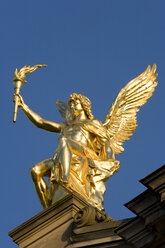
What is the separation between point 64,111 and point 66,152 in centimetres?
308

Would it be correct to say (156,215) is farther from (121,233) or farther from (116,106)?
(116,106)

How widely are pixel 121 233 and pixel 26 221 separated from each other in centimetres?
314

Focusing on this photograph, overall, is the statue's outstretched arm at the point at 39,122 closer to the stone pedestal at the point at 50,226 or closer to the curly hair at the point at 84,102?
the curly hair at the point at 84,102

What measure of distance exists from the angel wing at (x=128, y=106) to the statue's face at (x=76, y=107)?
0.86 metres

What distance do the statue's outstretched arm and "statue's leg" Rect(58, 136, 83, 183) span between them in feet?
4.11

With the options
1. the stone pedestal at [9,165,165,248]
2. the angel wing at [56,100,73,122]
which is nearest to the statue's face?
the angel wing at [56,100,73,122]

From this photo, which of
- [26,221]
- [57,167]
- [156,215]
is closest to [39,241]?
[26,221]

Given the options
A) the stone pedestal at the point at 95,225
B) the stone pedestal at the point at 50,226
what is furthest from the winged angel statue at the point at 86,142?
the stone pedestal at the point at 95,225

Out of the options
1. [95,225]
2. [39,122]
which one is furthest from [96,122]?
[95,225]

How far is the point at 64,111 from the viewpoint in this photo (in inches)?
835

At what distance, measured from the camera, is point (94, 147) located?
64.1ft

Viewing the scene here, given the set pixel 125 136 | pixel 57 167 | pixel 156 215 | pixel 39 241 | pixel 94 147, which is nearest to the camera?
pixel 156 215

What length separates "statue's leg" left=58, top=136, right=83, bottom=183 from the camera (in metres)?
17.9

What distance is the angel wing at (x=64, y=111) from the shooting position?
2068 centimetres
